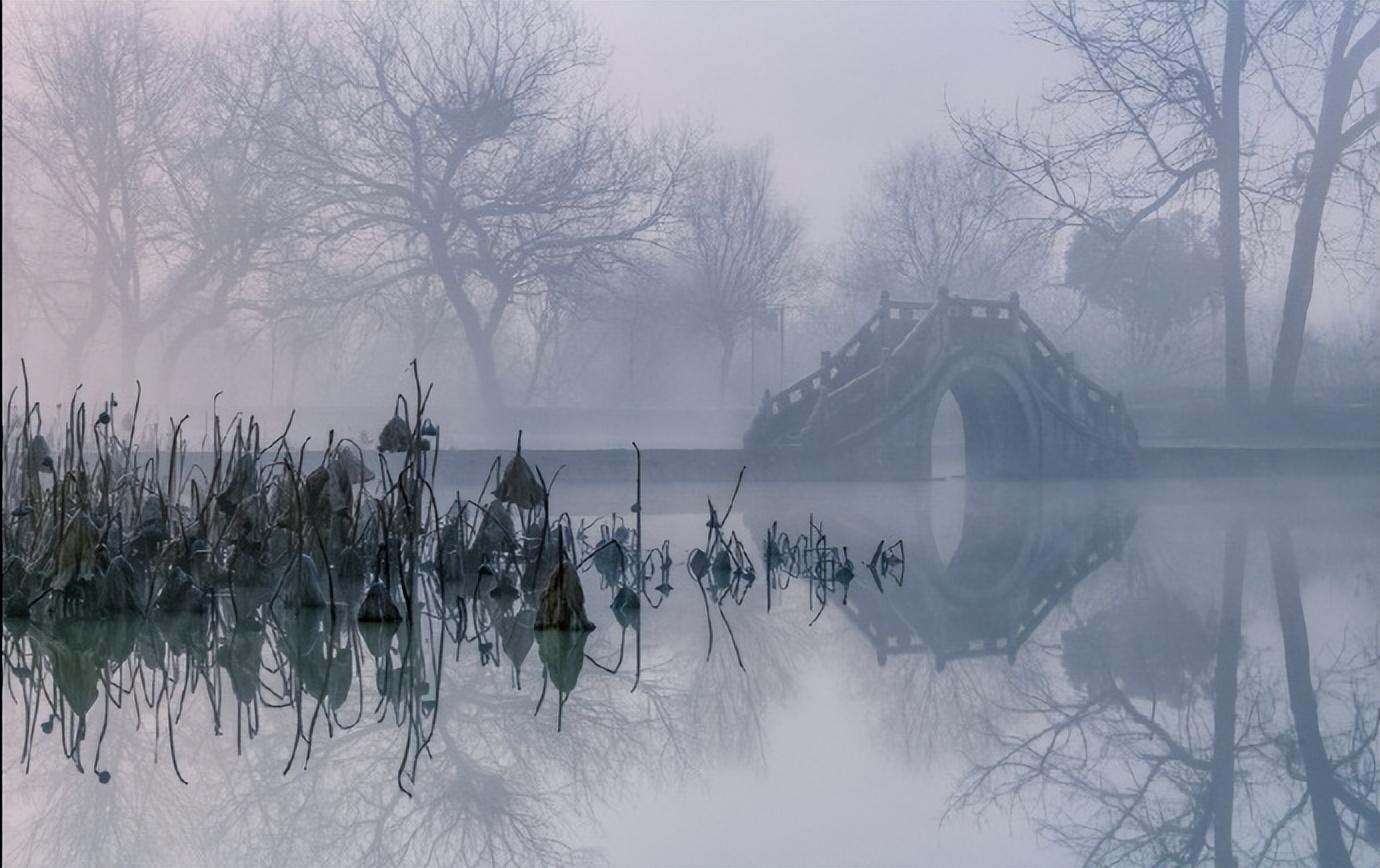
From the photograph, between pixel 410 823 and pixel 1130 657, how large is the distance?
10.6 ft

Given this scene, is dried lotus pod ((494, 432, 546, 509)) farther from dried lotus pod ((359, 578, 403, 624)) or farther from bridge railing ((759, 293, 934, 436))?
bridge railing ((759, 293, 934, 436))

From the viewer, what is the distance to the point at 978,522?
43.5 feet

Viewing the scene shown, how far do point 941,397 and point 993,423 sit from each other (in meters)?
2.58

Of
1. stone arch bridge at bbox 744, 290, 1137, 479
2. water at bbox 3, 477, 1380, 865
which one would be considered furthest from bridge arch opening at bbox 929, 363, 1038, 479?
water at bbox 3, 477, 1380, 865

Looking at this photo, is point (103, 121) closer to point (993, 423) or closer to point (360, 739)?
point (993, 423)

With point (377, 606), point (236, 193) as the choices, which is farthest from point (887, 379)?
point (377, 606)

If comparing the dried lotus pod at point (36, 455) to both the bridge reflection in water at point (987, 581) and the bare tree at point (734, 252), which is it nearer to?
the bridge reflection in water at point (987, 581)

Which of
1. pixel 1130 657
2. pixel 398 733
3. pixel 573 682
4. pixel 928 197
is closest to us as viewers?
pixel 398 733

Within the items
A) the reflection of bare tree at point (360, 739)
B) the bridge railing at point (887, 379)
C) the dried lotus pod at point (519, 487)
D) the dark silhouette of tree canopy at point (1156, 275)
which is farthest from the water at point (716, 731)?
the dark silhouette of tree canopy at point (1156, 275)

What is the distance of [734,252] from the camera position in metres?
42.2

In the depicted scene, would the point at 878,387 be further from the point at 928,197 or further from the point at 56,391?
the point at 928,197

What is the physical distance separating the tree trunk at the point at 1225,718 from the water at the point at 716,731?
0.02m

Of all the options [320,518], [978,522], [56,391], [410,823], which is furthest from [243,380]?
[410,823]

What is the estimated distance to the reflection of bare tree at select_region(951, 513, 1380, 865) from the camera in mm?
2838
